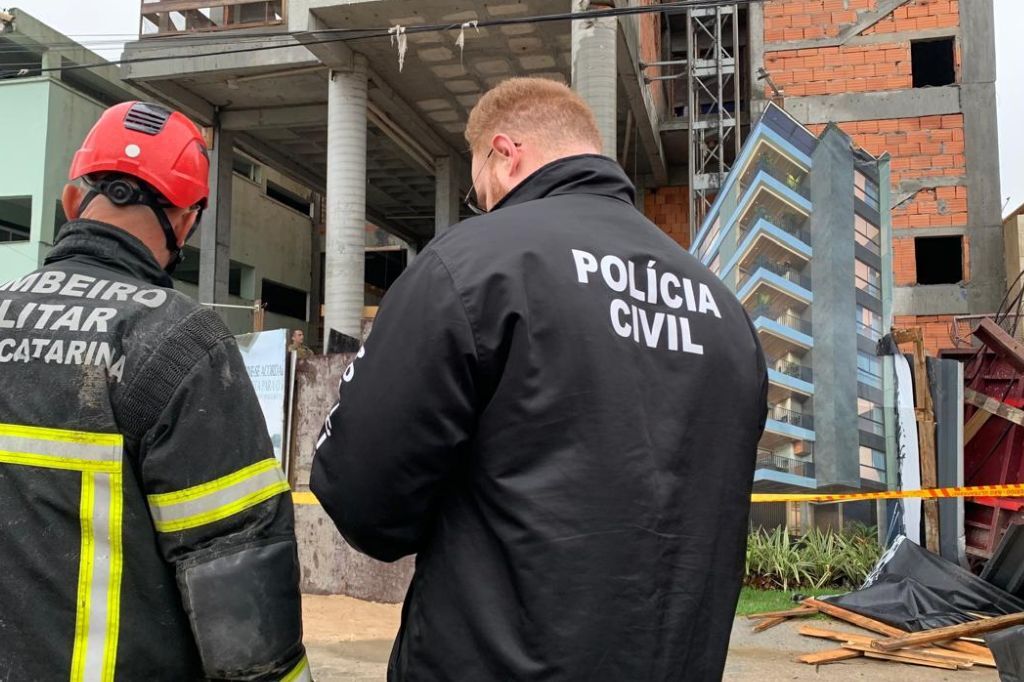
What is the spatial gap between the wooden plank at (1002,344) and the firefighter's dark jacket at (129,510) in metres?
8.75

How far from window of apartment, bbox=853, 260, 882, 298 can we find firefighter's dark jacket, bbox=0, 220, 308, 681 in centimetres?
837

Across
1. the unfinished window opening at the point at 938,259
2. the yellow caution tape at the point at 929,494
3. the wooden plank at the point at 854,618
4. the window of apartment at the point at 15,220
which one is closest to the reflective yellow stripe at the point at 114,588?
the yellow caution tape at the point at 929,494

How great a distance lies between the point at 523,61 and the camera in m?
18.0

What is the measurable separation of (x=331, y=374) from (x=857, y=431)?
530 centimetres

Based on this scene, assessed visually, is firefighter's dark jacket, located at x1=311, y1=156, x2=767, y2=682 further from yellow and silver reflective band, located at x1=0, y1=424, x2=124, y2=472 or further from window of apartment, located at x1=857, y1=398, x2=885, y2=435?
window of apartment, located at x1=857, y1=398, x2=885, y2=435

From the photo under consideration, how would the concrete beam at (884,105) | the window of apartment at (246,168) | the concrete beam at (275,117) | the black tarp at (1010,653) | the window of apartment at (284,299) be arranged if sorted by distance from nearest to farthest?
the black tarp at (1010,653) → the concrete beam at (884,105) → the concrete beam at (275,117) → the window of apartment at (246,168) → the window of apartment at (284,299)

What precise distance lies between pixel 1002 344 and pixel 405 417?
28.7 feet

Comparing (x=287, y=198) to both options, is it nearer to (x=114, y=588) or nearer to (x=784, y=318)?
(x=784, y=318)

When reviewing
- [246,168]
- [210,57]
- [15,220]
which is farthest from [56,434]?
[246,168]

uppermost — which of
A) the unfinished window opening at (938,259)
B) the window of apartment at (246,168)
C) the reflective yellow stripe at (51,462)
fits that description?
the window of apartment at (246,168)

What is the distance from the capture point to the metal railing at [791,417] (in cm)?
851

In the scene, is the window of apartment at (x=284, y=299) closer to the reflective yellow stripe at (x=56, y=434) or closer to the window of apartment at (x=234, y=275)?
the window of apartment at (x=234, y=275)

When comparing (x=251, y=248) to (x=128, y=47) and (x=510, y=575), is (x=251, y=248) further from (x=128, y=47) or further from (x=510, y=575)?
(x=510, y=575)

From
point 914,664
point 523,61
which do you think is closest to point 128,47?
point 523,61
